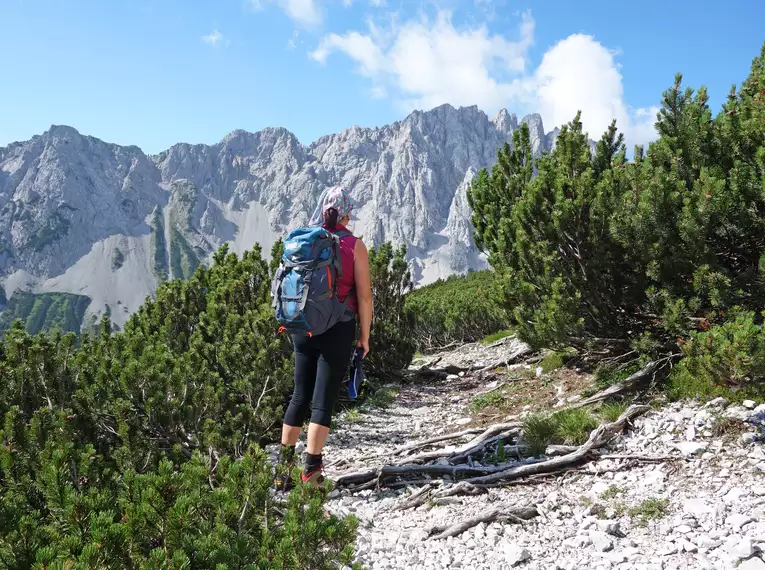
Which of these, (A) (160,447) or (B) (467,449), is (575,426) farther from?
(A) (160,447)

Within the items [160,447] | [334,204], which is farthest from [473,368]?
[160,447]

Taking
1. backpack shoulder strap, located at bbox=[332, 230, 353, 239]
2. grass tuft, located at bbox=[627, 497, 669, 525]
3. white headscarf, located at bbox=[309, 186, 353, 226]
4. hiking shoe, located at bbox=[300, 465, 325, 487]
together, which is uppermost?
white headscarf, located at bbox=[309, 186, 353, 226]

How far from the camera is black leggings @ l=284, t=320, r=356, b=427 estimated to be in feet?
12.8

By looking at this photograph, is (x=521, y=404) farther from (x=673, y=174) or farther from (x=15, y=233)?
(x=15, y=233)

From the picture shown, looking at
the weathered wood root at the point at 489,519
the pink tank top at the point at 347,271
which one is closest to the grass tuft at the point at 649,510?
the weathered wood root at the point at 489,519

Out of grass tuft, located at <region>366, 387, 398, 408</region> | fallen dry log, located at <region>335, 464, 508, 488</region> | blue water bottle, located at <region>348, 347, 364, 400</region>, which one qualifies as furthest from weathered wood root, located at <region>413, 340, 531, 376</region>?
blue water bottle, located at <region>348, 347, 364, 400</region>

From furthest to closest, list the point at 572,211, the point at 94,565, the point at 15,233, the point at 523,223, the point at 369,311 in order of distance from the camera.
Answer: the point at 15,233
the point at 523,223
the point at 572,211
the point at 369,311
the point at 94,565

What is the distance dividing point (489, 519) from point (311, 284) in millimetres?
2202

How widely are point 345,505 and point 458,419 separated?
2.93 meters

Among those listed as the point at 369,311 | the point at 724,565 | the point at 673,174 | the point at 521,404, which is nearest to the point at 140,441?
the point at 369,311

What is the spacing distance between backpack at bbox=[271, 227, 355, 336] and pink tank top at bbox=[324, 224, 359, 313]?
7cm

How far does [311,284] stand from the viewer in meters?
3.74

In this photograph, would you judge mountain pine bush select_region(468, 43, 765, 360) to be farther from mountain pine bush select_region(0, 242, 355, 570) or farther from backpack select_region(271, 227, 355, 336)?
mountain pine bush select_region(0, 242, 355, 570)

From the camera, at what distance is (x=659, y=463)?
13.4 ft
